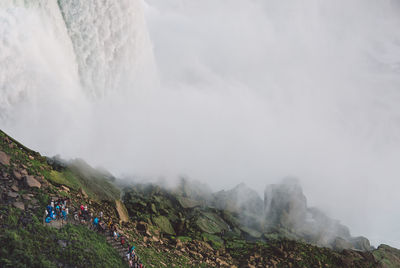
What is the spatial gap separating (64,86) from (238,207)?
49.5 m

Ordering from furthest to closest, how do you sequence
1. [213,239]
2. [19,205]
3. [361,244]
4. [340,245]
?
1. [361,244]
2. [340,245]
3. [213,239]
4. [19,205]

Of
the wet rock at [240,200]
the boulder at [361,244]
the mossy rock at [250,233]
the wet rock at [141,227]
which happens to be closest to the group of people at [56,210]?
the wet rock at [141,227]

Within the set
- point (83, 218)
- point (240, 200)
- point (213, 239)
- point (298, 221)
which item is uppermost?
point (298, 221)

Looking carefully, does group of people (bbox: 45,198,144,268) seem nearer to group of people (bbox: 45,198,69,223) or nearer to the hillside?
group of people (bbox: 45,198,69,223)

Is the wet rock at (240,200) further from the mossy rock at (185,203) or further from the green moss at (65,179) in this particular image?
the green moss at (65,179)

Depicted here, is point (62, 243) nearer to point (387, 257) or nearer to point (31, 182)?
point (31, 182)

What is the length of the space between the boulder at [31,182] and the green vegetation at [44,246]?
299 centimetres

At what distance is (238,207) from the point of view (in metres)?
68.4

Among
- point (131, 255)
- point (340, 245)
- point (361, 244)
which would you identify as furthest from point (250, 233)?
point (131, 255)

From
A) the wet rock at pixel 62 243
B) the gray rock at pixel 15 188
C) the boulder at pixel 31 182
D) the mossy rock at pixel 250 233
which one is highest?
the mossy rock at pixel 250 233

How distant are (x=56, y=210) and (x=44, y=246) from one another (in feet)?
11.1

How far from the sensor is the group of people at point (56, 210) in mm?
16312

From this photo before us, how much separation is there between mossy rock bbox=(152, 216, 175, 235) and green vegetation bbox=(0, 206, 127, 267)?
19.4 m

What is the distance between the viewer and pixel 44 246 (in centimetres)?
1416
